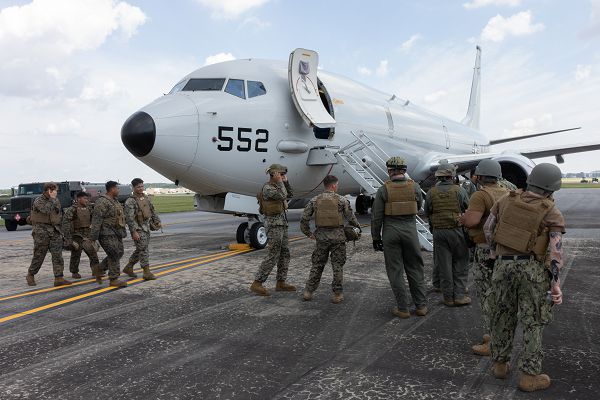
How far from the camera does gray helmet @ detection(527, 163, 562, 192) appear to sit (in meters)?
3.51

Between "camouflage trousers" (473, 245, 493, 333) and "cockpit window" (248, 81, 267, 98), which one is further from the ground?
"cockpit window" (248, 81, 267, 98)

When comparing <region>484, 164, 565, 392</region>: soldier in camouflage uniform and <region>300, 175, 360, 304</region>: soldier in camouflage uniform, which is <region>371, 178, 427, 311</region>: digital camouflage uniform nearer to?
<region>300, 175, 360, 304</region>: soldier in camouflage uniform

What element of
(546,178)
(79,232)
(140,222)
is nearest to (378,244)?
(546,178)

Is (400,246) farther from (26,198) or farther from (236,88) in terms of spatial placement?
(26,198)

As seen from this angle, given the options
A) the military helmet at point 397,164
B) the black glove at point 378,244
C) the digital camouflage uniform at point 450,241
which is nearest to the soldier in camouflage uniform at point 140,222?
the black glove at point 378,244

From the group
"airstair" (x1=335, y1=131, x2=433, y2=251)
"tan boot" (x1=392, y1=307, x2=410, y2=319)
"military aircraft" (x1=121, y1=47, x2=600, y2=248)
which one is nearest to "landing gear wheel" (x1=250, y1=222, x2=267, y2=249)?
"military aircraft" (x1=121, y1=47, x2=600, y2=248)

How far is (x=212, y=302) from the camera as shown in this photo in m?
6.30

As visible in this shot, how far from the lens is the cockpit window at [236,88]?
10258 mm

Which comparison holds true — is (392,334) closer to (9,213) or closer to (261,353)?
(261,353)

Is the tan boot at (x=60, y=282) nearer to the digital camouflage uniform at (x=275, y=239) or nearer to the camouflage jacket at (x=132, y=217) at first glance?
the camouflage jacket at (x=132, y=217)

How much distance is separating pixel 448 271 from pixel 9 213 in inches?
833

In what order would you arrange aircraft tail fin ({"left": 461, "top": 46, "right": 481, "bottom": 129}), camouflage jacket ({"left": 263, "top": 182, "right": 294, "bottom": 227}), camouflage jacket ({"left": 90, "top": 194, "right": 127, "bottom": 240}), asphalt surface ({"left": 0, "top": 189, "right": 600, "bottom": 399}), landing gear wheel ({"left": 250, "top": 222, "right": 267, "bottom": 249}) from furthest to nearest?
aircraft tail fin ({"left": 461, "top": 46, "right": 481, "bottom": 129}) → landing gear wheel ({"left": 250, "top": 222, "right": 267, "bottom": 249}) → camouflage jacket ({"left": 90, "top": 194, "right": 127, "bottom": 240}) → camouflage jacket ({"left": 263, "top": 182, "right": 294, "bottom": 227}) → asphalt surface ({"left": 0, "top": 189, "right": 600, "bottom": 399})

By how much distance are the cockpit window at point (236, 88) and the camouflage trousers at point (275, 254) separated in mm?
4494

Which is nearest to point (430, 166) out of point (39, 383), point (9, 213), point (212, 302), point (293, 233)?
point (293, 233)
